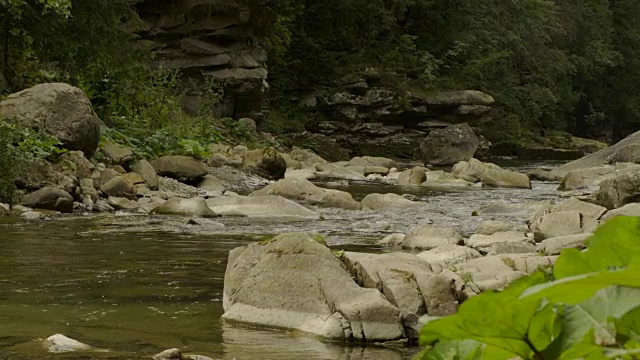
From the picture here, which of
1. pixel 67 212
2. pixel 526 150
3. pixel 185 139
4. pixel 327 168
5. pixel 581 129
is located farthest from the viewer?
pixel 581 129

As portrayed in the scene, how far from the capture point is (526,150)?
33.5 metres

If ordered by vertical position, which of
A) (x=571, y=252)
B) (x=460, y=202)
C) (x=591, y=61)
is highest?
(x=591, y=61)

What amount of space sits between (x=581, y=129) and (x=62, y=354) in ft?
142

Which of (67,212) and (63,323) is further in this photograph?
(67,212)

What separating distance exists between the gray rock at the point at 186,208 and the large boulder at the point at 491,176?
326 inches

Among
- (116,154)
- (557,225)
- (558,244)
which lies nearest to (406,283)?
(558,244)

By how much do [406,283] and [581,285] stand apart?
16.0 ft

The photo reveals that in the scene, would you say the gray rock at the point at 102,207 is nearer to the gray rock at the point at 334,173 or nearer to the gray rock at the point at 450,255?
the gray rock at the point at 450,255

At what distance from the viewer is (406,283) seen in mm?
5367

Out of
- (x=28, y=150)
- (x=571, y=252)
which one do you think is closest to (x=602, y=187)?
(x=28, y=150)

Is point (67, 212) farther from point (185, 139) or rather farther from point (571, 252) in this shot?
point (571, 252)

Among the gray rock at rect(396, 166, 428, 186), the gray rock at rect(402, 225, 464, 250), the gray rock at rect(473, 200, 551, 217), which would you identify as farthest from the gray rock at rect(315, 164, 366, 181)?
the gray rock at rect(402, 225, 464, 250)

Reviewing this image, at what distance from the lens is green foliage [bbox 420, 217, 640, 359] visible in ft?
1.80

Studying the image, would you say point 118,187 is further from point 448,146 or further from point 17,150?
point 448,146
